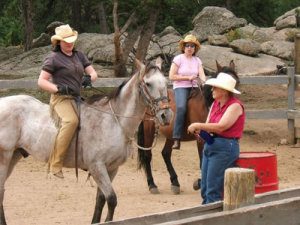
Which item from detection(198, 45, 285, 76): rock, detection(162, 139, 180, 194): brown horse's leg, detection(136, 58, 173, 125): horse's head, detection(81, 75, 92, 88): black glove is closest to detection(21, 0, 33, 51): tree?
detection(198, 45, 285, 76): rock

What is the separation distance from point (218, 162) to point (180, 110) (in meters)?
3.89

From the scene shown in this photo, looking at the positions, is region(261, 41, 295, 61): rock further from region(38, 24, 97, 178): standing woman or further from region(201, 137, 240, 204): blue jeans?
region(201, 137, 240, 204): blue jeans

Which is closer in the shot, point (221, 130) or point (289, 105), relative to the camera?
point (221, 130)

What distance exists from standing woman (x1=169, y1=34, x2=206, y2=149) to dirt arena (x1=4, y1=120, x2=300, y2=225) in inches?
41.6

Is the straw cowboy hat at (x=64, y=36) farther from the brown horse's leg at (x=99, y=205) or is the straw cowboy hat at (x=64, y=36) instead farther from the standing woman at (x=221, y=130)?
the standing woman at (x=221, y=130)

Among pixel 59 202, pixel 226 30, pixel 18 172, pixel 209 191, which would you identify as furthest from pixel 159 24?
pixel 209 191

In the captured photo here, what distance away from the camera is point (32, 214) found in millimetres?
8641

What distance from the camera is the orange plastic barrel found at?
6277 millimetres

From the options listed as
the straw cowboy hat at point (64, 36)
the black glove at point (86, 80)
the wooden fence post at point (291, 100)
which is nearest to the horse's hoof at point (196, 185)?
the black glove at point (86, 80)

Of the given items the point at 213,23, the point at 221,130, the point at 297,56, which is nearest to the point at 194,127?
the point at 221,130

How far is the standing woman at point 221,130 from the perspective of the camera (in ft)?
19.5

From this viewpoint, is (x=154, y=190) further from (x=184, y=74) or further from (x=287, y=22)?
(x=287, y=22)

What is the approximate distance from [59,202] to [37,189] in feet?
3.32

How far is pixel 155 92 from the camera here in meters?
7.42
